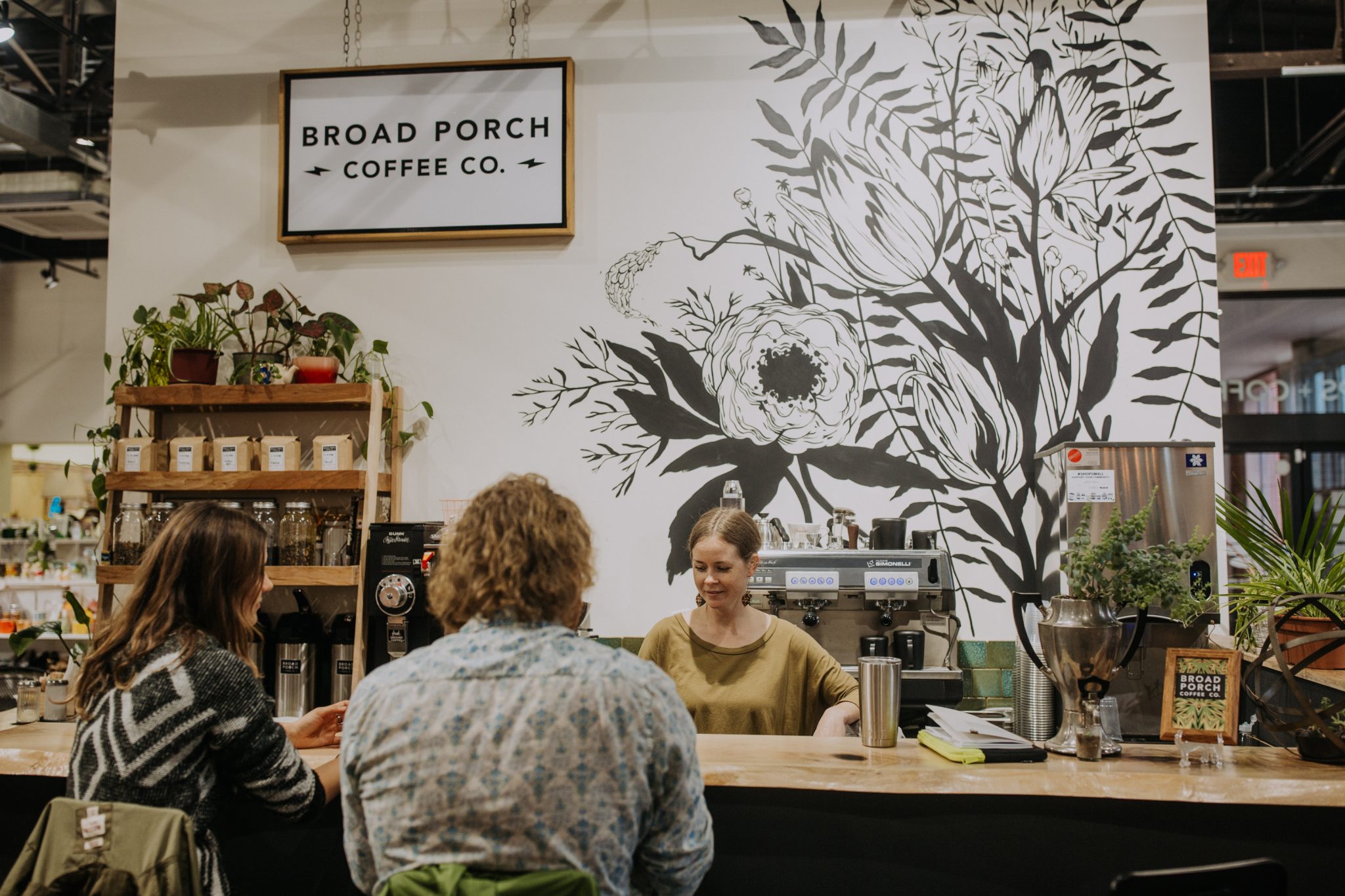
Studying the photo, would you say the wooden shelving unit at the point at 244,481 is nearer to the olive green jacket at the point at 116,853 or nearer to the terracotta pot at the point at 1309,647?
the olive green jacket at the point at 116,853

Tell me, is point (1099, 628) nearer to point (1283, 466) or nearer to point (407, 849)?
point (407, 849)

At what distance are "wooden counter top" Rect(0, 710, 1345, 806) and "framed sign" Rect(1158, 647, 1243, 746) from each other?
0.24 feet

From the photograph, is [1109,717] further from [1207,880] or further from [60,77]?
[60,77]

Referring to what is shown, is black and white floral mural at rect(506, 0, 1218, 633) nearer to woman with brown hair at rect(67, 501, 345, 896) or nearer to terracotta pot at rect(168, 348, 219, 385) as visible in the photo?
terracotta pot at rect(168, 348, 219, 385)

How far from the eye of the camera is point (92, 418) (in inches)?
337

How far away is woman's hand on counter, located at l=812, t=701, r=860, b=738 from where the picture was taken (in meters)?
2.68

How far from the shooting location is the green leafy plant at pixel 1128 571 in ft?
7.30

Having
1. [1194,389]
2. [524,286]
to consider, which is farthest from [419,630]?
[1194,389]

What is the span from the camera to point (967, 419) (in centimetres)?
393

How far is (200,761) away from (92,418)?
8.09 m

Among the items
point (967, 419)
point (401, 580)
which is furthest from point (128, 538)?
point (967, 419)

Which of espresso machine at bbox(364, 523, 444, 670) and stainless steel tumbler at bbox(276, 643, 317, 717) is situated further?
stainless steel tumbler at bbox(276, 643, 317, 717)

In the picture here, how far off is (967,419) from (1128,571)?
5.77 ft

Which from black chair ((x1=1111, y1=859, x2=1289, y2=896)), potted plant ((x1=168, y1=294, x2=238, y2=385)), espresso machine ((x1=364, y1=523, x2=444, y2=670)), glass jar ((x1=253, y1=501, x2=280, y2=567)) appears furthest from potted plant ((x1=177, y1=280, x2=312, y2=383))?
black chair ((x1=1111, y1=859, x2=1289, y2=896))
